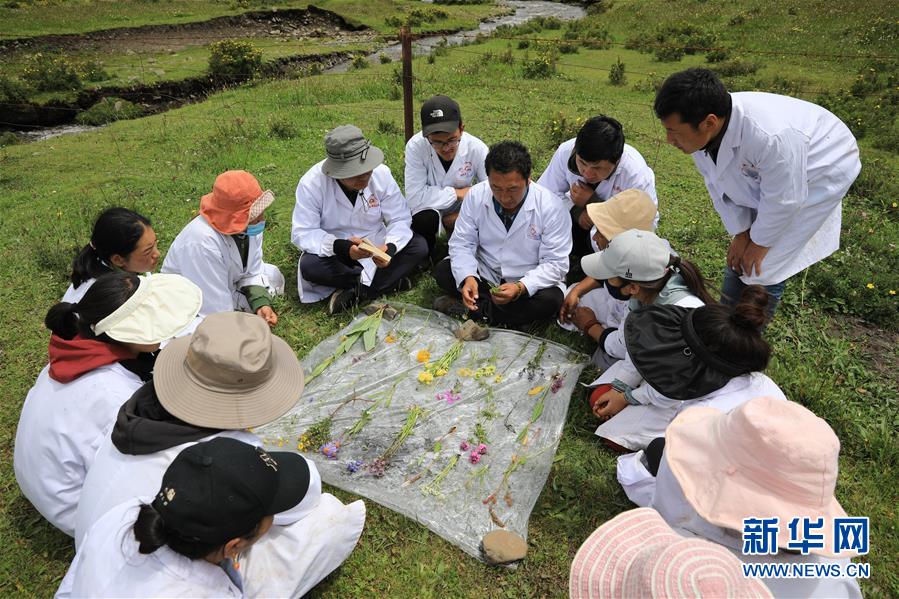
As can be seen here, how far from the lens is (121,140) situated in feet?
31.9

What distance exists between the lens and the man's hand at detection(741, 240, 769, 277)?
3212mm

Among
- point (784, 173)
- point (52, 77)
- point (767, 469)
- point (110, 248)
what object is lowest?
point (52, 77)

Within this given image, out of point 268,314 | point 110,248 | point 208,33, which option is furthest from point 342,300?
point 208,33

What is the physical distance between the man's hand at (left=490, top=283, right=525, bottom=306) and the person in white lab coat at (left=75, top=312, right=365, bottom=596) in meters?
1.92

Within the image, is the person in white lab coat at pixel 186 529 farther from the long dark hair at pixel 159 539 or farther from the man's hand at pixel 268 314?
the man's hand at pixel 268 314

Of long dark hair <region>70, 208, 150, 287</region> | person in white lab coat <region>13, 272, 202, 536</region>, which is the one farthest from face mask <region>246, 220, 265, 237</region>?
person in white lab coat <region>13, 272, 202, 536</region>

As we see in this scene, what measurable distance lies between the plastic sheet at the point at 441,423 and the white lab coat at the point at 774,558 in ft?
2.60

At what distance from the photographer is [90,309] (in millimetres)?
2432

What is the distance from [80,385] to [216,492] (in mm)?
1272

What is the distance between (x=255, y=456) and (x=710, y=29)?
63.1 feet

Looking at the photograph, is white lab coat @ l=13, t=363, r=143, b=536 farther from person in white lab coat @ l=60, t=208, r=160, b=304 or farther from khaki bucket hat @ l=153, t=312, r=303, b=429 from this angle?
person in white lab coat @ l=60, t=208, r=160, b=304

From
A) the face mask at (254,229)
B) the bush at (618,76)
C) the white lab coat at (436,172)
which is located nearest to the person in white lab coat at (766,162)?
the white lab coat at (436,172)

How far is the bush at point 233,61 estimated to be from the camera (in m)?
15.5

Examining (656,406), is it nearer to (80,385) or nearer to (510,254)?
(510,254)
